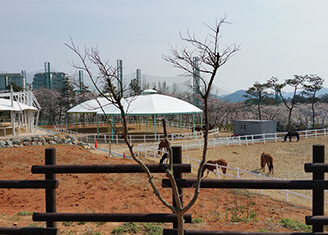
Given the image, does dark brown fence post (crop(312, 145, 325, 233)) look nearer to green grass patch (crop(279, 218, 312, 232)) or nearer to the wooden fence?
the wooden fence

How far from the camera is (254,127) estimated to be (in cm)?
3080

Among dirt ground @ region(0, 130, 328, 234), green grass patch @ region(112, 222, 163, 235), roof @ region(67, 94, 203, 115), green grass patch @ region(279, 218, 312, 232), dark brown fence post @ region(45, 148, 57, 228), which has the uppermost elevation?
roof @ region(67, 94, 203, 115)

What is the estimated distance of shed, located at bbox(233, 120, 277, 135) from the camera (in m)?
30.6

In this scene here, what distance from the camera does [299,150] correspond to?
2219cm

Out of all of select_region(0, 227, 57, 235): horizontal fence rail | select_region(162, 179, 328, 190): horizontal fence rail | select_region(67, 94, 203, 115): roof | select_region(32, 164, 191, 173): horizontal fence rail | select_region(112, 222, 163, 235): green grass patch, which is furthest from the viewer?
select_region(67, 94, 203, 115): roof

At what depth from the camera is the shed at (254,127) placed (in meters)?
30.6

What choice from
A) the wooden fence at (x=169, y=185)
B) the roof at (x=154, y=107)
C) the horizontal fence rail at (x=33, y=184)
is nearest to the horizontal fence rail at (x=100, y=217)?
the wooden fence at (x=169, y=185)

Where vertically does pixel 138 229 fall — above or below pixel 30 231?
below

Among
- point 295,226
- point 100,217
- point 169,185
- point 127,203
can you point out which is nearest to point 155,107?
point 127,203

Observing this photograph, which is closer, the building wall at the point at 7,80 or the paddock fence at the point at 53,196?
the paddock fence at the point at 53,196

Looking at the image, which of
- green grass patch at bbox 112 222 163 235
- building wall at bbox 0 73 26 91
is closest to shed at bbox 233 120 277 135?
green grass patch at bbox 112 222 163 235

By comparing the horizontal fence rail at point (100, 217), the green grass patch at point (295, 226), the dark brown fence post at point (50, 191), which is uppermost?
the dark brown fence post at point (50, 191)

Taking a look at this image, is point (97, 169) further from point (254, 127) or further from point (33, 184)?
point (254, 127)

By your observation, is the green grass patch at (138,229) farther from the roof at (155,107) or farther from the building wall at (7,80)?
the building wall at (7,80)
